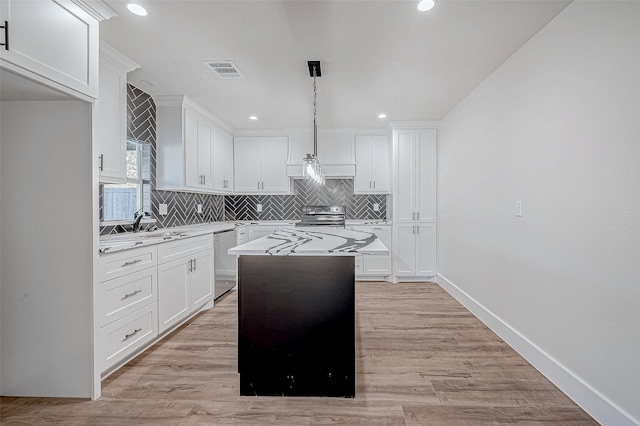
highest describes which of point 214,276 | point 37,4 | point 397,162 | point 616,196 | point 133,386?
point 37,4

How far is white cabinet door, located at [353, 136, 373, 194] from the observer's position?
4812 mm

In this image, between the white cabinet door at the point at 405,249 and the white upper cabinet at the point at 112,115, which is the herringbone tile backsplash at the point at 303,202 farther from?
the white upper cabinet at the point at 112,115

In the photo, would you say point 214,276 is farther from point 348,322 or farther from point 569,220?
point 569,220

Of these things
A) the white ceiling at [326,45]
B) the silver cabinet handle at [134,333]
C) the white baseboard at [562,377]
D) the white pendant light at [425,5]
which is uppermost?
the white ceiling at [326,45]

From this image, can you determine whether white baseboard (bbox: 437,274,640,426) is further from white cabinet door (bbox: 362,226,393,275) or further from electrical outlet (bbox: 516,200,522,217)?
white cabinet door (bbox: 362,226,393,275)

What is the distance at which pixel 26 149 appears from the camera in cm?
179

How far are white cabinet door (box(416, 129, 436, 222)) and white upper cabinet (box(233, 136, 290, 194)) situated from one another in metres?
2.12

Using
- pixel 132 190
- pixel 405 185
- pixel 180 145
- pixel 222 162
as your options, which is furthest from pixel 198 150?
pixel 405 185

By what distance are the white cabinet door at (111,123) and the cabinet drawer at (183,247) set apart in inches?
27.6

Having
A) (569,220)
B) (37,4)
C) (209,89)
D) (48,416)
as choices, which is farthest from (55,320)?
(569,220)

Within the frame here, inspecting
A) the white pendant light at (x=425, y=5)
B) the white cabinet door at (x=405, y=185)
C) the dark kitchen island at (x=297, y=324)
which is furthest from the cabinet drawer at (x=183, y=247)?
the white cabinet door at (x=405, y=185)

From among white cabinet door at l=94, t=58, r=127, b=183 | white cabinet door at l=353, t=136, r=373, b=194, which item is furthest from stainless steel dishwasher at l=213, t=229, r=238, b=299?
white cabinet door at l=353, t=136, r=373, b=194

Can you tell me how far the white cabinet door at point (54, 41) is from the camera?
4.61 feet

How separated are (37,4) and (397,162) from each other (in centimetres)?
400
